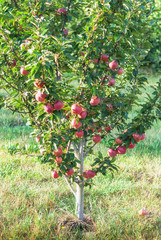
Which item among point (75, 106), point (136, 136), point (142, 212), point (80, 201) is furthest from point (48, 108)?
point (142, 212)

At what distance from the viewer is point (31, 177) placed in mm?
2977

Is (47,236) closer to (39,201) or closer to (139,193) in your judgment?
(39,201)

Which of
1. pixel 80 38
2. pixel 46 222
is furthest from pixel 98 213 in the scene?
pixel 80 38

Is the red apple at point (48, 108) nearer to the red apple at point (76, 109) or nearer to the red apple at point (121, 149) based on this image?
the red apple at point (76, 109)

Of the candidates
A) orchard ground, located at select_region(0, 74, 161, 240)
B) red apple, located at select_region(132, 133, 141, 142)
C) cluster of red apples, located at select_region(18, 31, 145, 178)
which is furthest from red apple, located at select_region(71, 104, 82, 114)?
orchard ground, located at select_region(0, 74, 161, 240)

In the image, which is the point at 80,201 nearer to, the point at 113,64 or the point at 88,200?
the point at 88,200

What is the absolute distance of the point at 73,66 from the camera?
5.49 feet

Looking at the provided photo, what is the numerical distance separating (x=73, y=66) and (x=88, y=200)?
143 cm

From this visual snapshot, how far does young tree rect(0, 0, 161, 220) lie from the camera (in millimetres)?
1479

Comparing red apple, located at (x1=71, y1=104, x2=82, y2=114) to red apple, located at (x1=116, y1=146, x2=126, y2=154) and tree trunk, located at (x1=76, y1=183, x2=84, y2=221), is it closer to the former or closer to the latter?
red apple, located at (x1=116, y1=146, x2=126, y2=154)

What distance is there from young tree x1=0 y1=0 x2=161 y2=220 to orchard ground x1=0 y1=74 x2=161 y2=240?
0.51 m

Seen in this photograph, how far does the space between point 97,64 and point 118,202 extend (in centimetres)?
146

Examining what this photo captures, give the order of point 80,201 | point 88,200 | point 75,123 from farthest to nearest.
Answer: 1. point 88,200
2. point 80,201
3. point 75,123

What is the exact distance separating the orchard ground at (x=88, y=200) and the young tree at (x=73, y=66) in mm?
512
